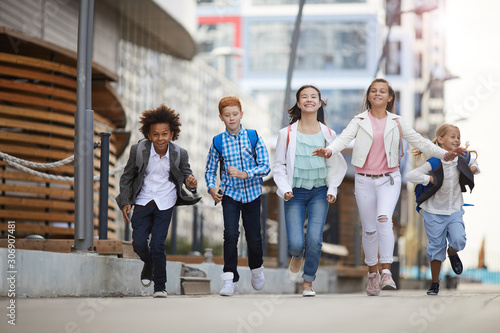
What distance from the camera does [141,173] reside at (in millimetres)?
9086

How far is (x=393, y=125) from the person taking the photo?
9.38 meters

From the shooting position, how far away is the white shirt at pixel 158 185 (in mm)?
9109

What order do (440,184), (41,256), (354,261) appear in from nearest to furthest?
(41,256) < (440,184) < (354,261)

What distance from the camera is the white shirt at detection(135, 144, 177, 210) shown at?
29.9ft

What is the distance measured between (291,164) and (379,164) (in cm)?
81

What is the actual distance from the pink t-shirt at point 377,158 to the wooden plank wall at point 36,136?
656cm

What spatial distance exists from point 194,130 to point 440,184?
132ft

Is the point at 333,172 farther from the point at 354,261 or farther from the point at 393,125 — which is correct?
the point at 354,261

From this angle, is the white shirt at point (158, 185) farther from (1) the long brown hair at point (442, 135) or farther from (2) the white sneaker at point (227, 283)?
(1) the long brown hair at point (442, 135)

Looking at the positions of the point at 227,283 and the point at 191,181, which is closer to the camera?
the point at 191,181

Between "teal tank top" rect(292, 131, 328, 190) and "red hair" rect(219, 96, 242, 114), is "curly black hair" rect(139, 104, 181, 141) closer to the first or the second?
"red hair" rect(219, 96, 242, 114)

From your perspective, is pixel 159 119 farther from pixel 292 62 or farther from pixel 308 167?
pixel 292 62

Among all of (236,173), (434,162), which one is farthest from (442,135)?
(236,173)

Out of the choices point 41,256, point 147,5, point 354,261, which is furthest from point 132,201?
Result: point 354,261
